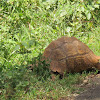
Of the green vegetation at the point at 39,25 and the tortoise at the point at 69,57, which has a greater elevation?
the green vegetation at the point at 39,25

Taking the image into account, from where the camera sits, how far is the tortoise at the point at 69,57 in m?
4.60

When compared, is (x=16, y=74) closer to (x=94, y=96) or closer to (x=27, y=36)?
(x=94, y=96)

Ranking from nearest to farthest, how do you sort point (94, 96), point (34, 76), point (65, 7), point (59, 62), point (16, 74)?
point (94, 96) → point (16, 74) → point (34, 76) → point (59, 62) → point (65, 7)

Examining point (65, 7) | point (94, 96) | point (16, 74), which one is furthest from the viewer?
point (65, 7)

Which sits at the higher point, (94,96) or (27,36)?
(27,36)

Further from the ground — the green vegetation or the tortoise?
the green vegetation

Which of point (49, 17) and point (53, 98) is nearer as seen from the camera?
point (53, 98)

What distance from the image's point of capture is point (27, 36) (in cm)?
602

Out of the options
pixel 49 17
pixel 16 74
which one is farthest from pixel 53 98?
pixel 49 17

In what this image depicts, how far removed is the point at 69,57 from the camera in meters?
4.61

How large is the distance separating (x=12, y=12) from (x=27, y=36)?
894mm

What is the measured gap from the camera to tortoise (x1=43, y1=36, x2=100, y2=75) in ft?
15.1

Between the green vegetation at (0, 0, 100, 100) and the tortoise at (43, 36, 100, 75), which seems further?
the green vegetation at (0, 0, 100, 100)

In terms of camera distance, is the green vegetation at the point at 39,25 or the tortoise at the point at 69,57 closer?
the tortoise at the point at 69,57
